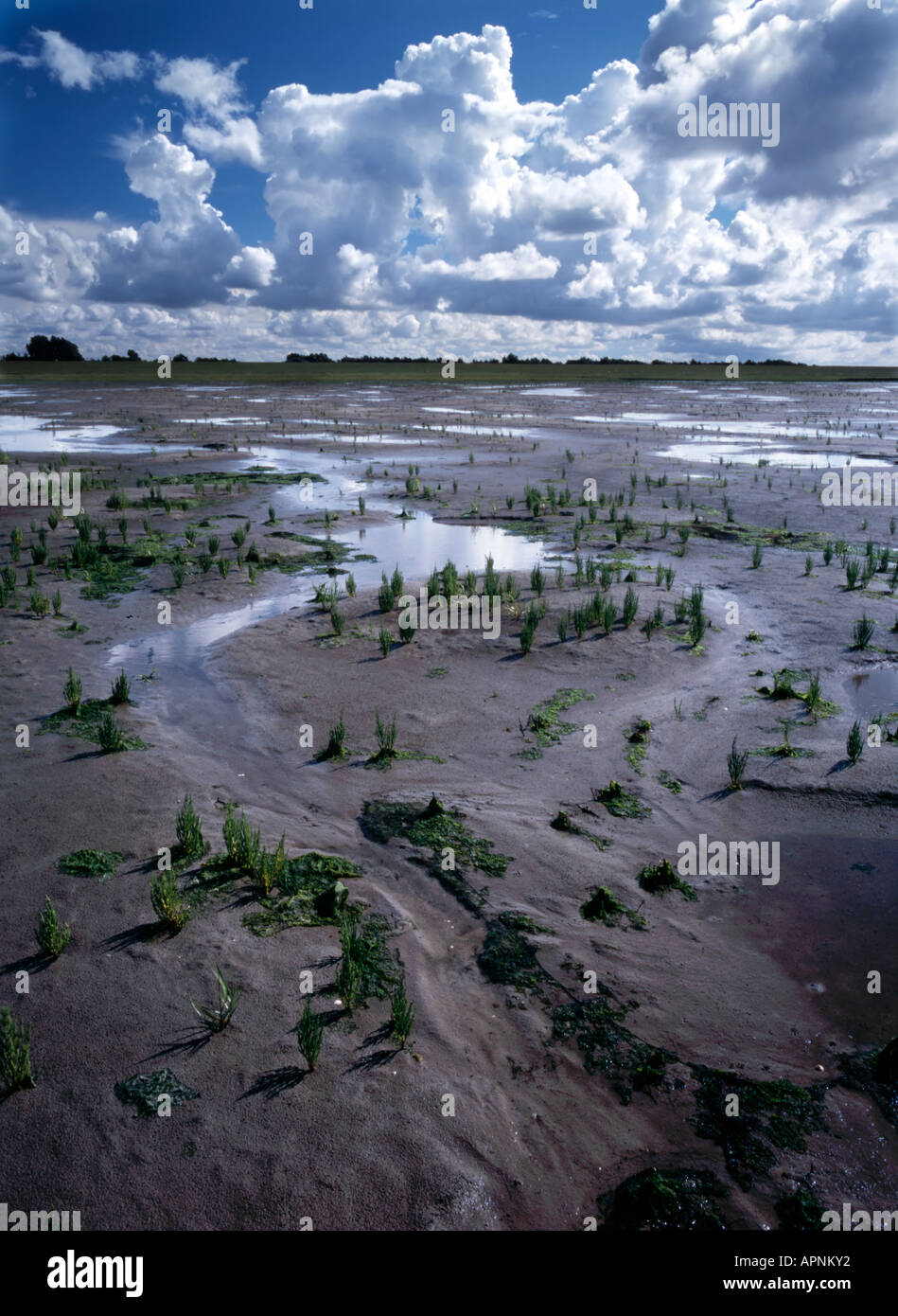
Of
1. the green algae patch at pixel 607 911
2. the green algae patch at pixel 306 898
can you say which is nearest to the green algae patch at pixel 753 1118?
the green algae patch at pixel 607 911

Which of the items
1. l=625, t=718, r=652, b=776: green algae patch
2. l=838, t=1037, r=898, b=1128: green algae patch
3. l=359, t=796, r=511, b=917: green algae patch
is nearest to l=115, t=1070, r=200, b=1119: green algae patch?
l=359, t=796, r=511, b=917: green algae patch

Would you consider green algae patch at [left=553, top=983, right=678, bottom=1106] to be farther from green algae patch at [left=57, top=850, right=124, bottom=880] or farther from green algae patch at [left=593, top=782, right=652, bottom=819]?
green algae patch at [left=57, top=850, right=124, bottom=880]

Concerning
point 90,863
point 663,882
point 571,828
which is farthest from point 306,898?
point 663,882

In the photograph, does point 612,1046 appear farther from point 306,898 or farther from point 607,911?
point 306,898

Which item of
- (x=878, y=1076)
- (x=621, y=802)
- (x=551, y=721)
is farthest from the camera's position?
(x=551, y=721)
